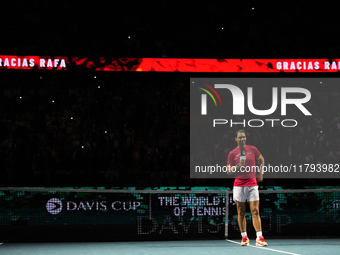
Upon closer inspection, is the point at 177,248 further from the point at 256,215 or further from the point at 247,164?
the point at 247,164

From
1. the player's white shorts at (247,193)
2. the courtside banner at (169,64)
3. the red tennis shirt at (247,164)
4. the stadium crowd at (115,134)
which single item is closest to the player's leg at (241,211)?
the player's white shorts at (247,193)

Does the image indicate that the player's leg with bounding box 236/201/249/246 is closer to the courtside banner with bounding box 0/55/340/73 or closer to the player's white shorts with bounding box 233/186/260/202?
the player's white shorts with bounding box 233/186/260/202

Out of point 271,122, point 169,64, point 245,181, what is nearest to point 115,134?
point 169,64

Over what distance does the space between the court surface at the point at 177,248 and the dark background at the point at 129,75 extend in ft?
19.0

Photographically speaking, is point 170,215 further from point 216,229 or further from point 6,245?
point 6,245

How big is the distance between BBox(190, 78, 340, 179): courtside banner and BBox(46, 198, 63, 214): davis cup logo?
604 cm

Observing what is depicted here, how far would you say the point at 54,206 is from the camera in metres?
9.27

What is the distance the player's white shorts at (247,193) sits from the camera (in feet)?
25.7

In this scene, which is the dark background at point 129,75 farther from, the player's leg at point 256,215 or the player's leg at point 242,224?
the player's leg at point 256,215

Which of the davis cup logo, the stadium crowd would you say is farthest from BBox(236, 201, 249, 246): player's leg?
the stadium crowd

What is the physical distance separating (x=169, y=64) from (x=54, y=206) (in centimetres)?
820

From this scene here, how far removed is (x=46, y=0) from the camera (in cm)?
1570

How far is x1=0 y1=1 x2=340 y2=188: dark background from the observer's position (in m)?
14.5

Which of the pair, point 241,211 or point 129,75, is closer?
point 241,211
